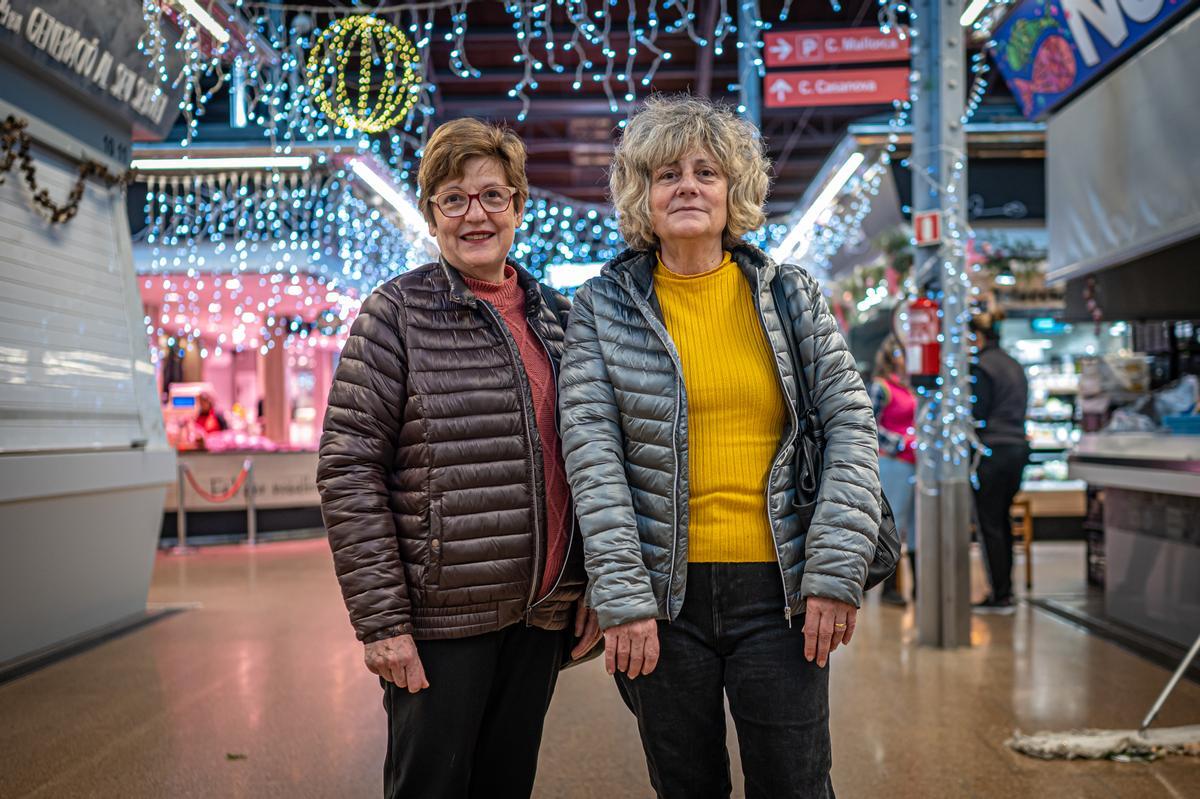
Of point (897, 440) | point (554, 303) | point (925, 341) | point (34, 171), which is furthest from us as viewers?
point (897, 440)

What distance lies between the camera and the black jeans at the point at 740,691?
176cm

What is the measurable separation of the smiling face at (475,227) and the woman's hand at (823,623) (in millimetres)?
919

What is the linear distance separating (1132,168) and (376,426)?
17.3ft

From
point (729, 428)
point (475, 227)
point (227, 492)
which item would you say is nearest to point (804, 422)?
point (729, 428)

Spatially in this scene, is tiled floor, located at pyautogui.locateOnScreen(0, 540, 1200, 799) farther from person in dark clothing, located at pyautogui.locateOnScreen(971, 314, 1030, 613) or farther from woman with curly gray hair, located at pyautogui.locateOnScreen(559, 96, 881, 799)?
woman with curly gray hair, located at pyautogui.locateOnScreen(559, 96, 881, 799)

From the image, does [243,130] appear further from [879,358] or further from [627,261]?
[627,261]

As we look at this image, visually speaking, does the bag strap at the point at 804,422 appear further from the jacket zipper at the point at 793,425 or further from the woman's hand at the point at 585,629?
the woman's hand at the point at 585,629

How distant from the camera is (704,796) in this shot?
186 centimetres

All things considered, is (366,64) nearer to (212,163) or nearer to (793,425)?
(793,425)

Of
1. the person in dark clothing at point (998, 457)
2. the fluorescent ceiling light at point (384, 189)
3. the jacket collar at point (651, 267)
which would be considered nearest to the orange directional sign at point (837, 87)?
the person in dark clothing at point (998, 457)

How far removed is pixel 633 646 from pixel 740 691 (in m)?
0.22

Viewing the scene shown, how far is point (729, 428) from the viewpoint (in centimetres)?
183

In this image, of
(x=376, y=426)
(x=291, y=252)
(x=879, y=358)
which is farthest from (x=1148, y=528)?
(x=291, y=252)

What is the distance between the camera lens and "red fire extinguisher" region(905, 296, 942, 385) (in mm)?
5086
